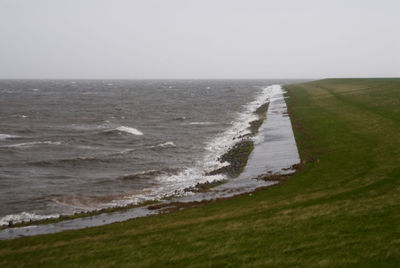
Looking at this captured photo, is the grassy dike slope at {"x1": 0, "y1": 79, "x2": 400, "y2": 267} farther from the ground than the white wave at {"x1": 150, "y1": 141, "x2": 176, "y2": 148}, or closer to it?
farther from the ground

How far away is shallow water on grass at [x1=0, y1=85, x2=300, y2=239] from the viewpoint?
1988 cm

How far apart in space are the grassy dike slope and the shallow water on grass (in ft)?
5.07

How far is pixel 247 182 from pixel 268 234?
11.3m

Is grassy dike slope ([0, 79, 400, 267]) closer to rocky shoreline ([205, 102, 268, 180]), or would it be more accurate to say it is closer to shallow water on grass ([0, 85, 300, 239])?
shallow water on grass ([0, 85, 300, 239])

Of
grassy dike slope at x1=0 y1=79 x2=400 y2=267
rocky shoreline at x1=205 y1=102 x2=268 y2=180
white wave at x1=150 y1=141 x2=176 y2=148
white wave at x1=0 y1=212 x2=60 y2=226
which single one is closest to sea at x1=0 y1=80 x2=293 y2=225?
white wave at x1=0 y1=212 x2=60 y2=226

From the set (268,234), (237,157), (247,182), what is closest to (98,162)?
(237,157)

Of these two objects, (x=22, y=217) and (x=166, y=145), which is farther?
(x=166, y=145)

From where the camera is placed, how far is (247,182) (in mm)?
26734

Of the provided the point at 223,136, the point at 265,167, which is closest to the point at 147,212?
the point at 265,167

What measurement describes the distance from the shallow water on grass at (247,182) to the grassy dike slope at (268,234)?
1.55 meters

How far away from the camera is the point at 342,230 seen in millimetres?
15008

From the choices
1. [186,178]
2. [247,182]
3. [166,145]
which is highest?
[247,182]

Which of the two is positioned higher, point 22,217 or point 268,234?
point 268,234

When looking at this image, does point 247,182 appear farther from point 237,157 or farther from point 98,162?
point 98,162
